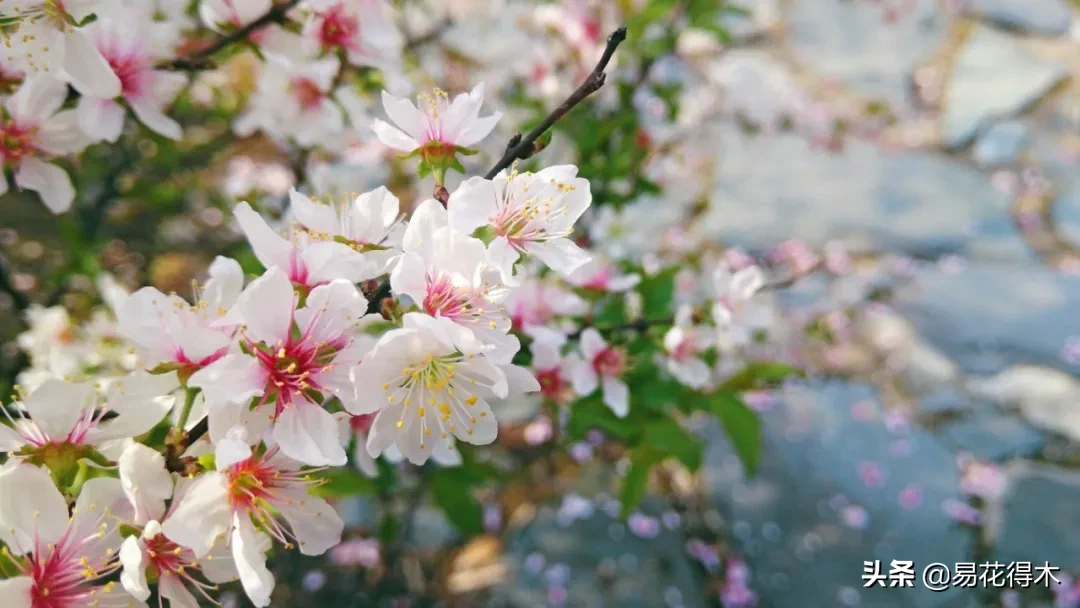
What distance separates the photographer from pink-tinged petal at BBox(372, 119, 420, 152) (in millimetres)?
667

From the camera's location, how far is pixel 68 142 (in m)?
0.84

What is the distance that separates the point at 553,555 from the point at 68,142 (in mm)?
1137

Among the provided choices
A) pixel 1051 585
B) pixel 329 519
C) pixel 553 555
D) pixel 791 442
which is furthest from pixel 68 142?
pixel 1051 585

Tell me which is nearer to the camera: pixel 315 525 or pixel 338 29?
pixel 315 525

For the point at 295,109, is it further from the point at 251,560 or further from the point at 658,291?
the point at 251,560

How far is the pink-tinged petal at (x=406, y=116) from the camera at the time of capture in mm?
663

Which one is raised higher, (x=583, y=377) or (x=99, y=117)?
(x=99, y=117)

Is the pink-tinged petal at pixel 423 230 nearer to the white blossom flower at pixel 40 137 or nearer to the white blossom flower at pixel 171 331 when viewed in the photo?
the white blossom flower at pixel 171 331

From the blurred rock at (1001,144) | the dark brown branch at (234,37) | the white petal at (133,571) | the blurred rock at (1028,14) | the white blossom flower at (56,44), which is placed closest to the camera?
the white petal at (133,571)

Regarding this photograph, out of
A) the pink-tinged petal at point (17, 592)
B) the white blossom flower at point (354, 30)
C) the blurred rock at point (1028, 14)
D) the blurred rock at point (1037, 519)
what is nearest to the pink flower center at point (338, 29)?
the white blossom flower at point (354, 30)

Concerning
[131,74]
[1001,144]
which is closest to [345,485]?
[131,74]

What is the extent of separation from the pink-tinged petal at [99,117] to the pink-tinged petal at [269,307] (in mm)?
428

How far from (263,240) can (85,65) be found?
362 mm

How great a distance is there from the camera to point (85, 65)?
2.43 ft
